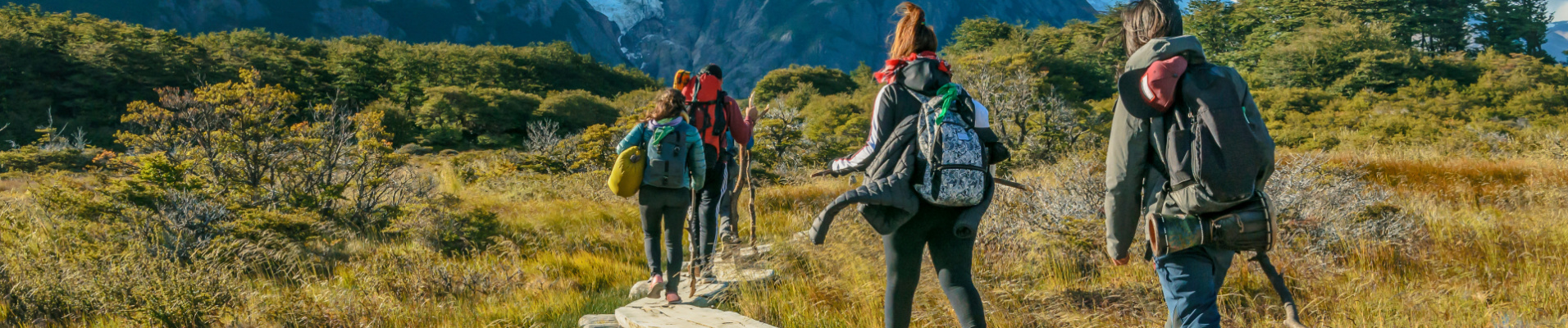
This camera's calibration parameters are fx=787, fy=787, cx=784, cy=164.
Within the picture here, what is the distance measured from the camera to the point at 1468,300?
3.31 m

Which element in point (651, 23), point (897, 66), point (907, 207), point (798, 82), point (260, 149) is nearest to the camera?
point (907, 207)

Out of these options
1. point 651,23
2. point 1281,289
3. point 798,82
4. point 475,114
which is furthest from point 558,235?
point 651,23

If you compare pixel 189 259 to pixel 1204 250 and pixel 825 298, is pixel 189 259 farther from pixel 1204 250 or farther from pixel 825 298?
pixel 1204 250

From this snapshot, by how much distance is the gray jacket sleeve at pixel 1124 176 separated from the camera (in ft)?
6.29

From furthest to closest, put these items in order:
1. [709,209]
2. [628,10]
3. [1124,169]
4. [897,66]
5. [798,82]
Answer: [628,10], [798,82], [709,209], [897,66], [1124,169]

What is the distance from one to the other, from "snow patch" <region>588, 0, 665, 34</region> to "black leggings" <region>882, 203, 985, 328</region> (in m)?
130

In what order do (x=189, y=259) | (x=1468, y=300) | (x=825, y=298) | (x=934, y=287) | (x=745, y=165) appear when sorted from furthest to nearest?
(x=189, y=259) < (x=745, y=165) < (x=825, y=298) < (x=934, y=287) < (x=1468, y=300)

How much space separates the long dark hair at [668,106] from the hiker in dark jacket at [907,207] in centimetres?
153

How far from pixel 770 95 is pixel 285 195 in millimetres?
30555

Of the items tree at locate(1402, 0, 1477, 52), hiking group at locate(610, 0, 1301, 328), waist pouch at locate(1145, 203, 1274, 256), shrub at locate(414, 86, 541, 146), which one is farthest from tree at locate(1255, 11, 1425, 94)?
waist pouch at locate(1145, 203, 1274, 256)

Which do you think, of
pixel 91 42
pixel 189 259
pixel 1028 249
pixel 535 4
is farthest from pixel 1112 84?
pixel 535 4

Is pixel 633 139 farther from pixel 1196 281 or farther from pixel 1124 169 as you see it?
pixel 1196 281

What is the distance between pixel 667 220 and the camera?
4008 mm

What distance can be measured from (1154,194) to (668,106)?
2499mm
